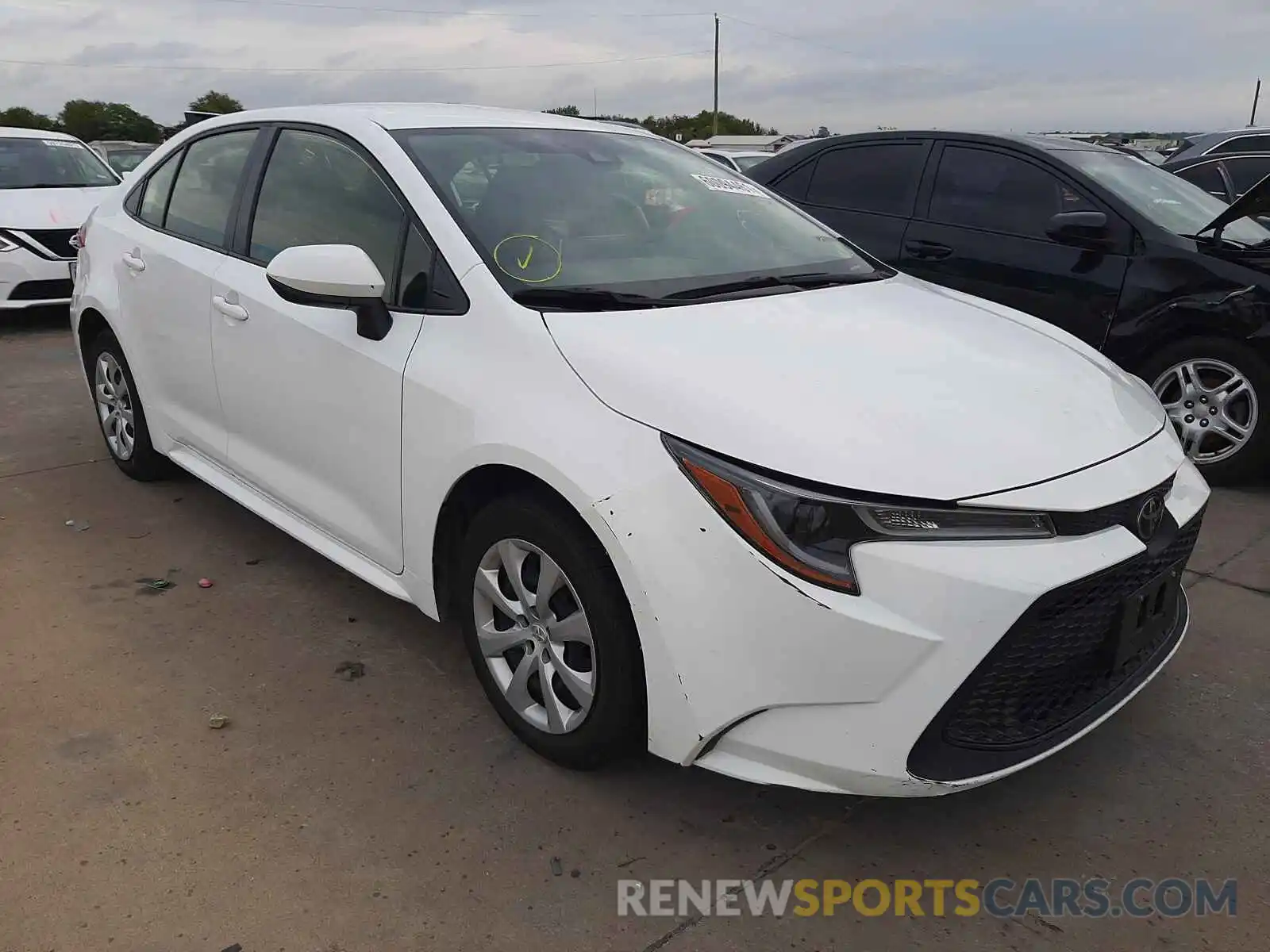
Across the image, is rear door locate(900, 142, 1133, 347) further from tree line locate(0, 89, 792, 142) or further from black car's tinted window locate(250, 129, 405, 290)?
tree line locate(0, 89, 792, 142)

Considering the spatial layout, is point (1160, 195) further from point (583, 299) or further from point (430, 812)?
point (430, 812)

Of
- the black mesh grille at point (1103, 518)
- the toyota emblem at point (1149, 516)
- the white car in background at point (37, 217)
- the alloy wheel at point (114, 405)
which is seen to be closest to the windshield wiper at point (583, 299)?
the black mesh grille at point (1103, 518)

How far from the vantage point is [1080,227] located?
15.4ft

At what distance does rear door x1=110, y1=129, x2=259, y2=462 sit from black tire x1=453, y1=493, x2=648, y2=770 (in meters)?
1.63

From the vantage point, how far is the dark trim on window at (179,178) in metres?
3.58

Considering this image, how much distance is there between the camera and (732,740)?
2164 millimetres

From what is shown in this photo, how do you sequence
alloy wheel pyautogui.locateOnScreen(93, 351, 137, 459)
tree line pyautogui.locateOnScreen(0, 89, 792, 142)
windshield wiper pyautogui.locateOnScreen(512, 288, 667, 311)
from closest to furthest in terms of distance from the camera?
windshield wiper pyautogui.locateOnScreen(512, 288, 667, 311)
alloy wheel pyautogui.locateOnScreen(93, 351, 137, 459)
tree line pyautogui.locateOnScreen(0, 89, 792, 142)

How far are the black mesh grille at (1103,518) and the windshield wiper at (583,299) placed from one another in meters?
1.11

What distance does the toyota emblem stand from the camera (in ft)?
7.34

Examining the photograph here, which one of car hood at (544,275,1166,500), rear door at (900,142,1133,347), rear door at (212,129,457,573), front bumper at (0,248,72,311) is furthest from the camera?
front bumper at (0,248,72,311)

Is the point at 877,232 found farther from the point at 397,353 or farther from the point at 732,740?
the point at 732,740

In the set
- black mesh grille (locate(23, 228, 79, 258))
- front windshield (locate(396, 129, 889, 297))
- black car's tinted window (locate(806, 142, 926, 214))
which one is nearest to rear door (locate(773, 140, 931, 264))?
black car's tinted window (locate(806, 142, 926, 214))

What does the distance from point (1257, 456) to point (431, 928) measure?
14.0ft

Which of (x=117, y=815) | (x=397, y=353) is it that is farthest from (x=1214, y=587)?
(x=117, y=815)
